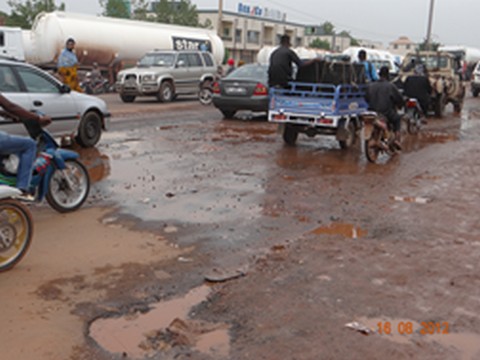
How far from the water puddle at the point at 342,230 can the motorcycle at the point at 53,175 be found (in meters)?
A: 2.97

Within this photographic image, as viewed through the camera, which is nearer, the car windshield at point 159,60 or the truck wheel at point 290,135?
the truck wheel at point 290,135

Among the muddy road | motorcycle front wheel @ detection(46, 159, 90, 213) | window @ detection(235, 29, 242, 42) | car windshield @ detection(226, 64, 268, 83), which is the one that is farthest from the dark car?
window @ detection(235, 29, 242, 42)

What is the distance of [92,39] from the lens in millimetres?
26188

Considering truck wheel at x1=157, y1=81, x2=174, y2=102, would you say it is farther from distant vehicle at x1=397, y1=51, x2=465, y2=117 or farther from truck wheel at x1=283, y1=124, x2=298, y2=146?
truck wheel at x1=283, y1=124, x2=298, y2=146

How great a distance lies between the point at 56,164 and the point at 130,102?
679 inches

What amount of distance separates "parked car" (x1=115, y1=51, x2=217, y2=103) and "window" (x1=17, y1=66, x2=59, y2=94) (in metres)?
12.2

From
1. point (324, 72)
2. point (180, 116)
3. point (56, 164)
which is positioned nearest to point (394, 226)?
point (56, 164)

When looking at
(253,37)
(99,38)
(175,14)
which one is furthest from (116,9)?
(99,38)

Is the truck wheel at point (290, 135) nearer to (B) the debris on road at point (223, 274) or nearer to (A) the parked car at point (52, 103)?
(A) the parked car at point (52, 103)

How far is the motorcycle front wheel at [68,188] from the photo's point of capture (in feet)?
21.9

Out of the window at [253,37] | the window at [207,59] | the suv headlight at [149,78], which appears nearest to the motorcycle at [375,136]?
the suv headlight at [149,78]

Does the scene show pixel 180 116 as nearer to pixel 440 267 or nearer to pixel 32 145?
pixel 32 145

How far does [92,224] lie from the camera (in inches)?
252

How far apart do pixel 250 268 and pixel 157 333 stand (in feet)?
4.77
